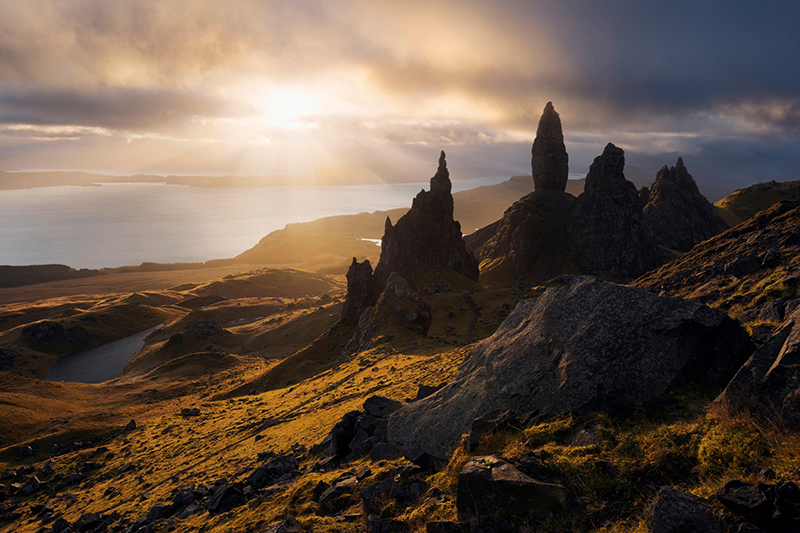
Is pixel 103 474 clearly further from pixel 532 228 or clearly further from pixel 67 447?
pixel 532 228

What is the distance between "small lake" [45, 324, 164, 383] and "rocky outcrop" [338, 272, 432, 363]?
117m

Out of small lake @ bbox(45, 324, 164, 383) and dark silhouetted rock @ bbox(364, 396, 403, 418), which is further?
small lake @ bbox(45, 324, 164, 383)

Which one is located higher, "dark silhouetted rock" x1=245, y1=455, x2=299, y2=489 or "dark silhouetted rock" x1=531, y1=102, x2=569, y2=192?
"dark silhouetted rock" x1=531, y1=102, x2=569, y2=192

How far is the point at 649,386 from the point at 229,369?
11843 centimetres

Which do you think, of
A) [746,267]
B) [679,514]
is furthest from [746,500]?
[746,267]

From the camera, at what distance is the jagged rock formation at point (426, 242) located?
121875mm

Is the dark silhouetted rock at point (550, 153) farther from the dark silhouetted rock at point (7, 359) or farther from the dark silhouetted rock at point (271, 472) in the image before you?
the dark silhouetted rock at point (7, 359)

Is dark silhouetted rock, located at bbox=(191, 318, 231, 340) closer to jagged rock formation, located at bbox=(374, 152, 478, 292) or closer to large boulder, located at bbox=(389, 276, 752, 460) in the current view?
jagged rock formation, located at bbox=(374, 152, 478, 292)

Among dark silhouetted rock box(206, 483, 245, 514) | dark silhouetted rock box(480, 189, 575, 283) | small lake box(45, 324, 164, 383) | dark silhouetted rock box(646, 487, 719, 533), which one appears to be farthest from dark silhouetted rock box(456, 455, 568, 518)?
small lake box(45, 324, 164, 383)

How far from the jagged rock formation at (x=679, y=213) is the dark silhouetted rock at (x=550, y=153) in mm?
46623

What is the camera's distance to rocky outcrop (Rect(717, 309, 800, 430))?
8297 millimetres

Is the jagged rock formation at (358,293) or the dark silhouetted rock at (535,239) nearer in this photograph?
the jagged rock formation at (358,293)

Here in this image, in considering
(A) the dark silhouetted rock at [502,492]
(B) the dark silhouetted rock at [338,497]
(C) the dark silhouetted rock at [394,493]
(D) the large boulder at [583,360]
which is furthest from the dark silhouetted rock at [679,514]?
(B) the dark silhouetted rock at [338,497]

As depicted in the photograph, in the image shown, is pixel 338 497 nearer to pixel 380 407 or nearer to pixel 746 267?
pixel 380 407
